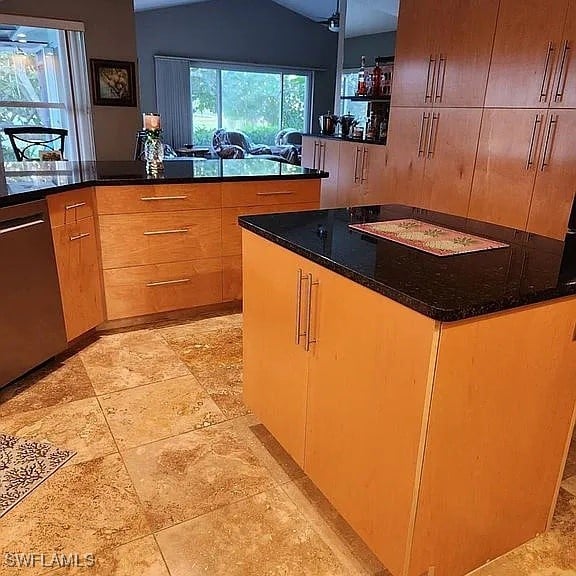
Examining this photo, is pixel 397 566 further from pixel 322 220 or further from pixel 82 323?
pixel 82 323

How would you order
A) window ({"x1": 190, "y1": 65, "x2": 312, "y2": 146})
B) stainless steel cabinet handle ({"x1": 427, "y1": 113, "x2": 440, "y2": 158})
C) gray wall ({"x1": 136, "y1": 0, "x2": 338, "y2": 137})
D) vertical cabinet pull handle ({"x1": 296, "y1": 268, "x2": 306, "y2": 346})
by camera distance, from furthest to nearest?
window ({"x1": 190, "y1": 65, "x2": 312, "y2": 146}) → gray wall ({"x1": 136, "y1": 0, "x2": 338, "y2": 137}) → stainless steel cabinet handle ({"x1": 427, "y1": 113, "x2": 440, "y2": 158}) → vertical cabinet pull handle ({"x1": 296, "y1": 268, "x2": 306, "y2": 346})

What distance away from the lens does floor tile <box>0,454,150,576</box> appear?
1.46 meters

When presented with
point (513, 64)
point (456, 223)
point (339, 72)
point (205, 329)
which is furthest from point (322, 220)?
point (339, 72)

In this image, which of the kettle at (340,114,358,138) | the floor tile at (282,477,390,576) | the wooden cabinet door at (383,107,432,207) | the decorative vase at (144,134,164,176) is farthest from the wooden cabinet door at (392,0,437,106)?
the floor tile at (282,477,390,576)

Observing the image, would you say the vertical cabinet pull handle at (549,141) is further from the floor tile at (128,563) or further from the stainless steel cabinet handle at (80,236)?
the floor tile at (128,563)

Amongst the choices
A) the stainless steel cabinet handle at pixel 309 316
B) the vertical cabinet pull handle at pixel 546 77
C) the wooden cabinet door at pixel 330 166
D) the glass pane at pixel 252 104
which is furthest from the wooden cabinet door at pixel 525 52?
the glass pane at pixel 252 104

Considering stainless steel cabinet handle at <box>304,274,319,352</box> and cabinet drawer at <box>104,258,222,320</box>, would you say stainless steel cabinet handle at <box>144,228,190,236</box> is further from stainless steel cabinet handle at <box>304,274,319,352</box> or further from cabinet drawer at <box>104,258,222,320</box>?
stainless steel cabinet handle at <box>304,274,319,352</box>

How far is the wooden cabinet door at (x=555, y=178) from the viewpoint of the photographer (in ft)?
8.75

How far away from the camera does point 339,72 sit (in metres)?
5.18

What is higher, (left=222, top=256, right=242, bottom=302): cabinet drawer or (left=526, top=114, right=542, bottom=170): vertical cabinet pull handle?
(left=526, top=114, right=542, bottom=170): vertical cabinet pull handle

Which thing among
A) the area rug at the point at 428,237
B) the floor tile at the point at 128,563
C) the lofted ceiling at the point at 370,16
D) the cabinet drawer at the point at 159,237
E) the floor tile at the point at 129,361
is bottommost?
the floor tile at the point at 129,361

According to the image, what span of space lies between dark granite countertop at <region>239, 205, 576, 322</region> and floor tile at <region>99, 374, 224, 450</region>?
88cm

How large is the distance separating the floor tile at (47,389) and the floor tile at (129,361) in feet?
0.19

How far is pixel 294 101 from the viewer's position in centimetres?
1115
